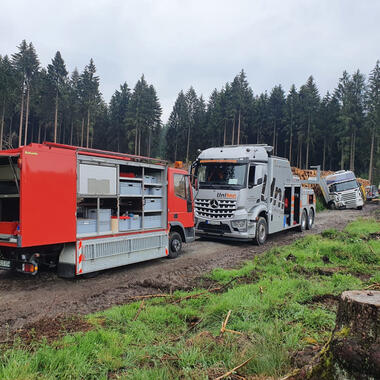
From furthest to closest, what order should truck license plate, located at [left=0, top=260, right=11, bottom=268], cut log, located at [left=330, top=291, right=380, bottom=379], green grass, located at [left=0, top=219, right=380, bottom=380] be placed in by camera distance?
truck license plate, located at [left=0, top=260, right=11, bottom=268]
green grass, located at [left=0, top=219, right=380, bottom=380]
cut log, located at [left=330, top=291, right=380, bottom=379]

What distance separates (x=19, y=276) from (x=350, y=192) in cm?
2688

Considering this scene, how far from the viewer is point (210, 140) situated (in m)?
66.0

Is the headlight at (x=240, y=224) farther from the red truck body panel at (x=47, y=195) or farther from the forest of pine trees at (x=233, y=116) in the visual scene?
the forest of pine trees at (x=233, y=116)

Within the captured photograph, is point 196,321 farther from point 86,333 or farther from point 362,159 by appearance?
point 362,159

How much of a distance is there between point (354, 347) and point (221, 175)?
398 inches

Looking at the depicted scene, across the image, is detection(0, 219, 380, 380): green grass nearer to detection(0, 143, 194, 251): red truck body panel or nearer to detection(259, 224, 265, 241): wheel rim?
detection(0, 143, 194, 251): red truck body panel

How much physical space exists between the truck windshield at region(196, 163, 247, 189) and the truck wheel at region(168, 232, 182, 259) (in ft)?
9.36

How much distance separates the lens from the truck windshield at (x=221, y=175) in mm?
12055

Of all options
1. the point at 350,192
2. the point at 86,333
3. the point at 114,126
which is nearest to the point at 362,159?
the point at 350,192

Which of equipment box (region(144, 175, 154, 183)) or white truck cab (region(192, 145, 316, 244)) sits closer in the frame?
equipment box (region(144, 175, 154, 183))

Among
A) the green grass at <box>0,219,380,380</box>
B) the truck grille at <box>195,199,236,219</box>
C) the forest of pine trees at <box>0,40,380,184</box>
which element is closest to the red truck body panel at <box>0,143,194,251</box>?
the green grass at <box>0,219,380,380</box>

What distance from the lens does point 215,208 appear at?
1230 cm

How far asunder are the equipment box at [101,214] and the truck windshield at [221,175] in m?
5.27

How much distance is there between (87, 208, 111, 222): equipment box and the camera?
25.2ft
